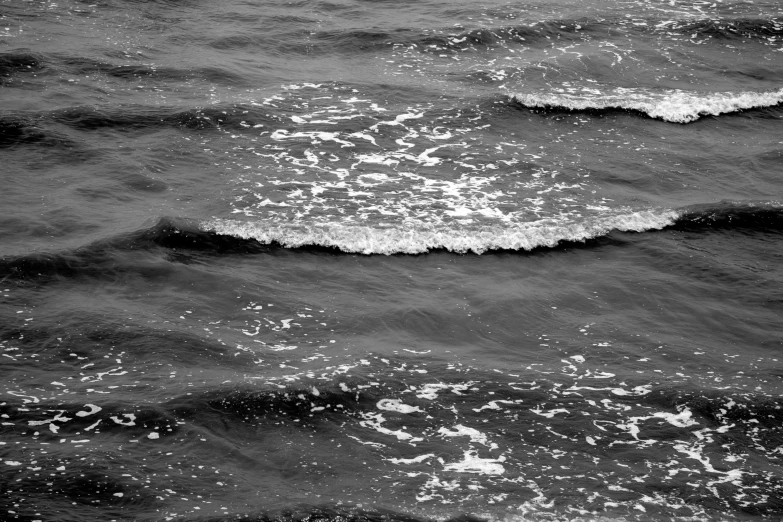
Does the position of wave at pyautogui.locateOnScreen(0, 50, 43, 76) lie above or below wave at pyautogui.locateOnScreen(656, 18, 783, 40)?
below

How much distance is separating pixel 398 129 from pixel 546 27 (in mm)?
7981

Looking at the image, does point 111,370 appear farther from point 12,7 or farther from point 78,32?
point 12,7

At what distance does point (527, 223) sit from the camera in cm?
1559

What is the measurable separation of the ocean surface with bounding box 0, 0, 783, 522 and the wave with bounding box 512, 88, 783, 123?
0.26ft

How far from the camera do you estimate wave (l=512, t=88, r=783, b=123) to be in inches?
792

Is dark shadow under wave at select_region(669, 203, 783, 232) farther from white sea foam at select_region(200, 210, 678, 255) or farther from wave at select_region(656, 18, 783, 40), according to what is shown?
wave at select_region(656, 18, 783, 40)

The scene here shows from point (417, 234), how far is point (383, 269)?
3.85 feet

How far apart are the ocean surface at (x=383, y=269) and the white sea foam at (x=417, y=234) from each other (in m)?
0.07

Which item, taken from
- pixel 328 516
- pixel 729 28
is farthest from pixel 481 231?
pixel 729 28

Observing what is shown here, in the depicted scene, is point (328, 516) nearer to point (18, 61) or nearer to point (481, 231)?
point (481, 231)

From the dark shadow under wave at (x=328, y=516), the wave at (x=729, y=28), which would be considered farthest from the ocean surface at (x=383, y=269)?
the wave at (x=729, y=28)

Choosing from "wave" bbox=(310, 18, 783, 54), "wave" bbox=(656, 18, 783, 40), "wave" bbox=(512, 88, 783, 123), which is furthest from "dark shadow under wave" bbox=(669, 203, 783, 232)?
"wave" bbox=(656, 18, 783, 40)

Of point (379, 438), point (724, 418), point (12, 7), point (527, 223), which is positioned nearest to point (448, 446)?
point (379, 438)

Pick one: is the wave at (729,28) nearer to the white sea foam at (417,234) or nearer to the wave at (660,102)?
the wave at (660,102)
